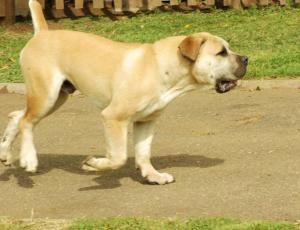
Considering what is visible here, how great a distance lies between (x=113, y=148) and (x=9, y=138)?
45.2 inches

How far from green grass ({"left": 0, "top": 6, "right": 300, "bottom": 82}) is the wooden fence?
0.27 metres

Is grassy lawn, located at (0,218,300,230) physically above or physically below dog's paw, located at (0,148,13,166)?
above

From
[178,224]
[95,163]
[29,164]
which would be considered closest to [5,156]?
[29,164]

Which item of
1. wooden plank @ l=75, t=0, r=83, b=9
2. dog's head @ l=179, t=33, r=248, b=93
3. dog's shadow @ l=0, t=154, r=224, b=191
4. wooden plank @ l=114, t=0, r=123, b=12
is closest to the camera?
dog's head @ l=179, t=33, r=248, b=93

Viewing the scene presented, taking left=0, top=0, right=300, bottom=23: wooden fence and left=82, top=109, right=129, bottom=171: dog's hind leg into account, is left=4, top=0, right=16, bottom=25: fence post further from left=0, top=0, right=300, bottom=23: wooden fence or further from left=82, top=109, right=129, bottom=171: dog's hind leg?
left=82, top=109, right=129, bottom=171: dog's hind leg

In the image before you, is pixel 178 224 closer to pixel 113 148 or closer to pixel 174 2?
pixel 113 148

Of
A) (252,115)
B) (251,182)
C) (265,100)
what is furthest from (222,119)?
(251,182)

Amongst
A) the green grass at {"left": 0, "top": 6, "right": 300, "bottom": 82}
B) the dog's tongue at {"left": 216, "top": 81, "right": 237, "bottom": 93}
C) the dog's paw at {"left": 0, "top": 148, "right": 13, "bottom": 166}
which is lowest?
the green grass at {"left": 0, "top": 6, "right": 300, "bottom": 82}

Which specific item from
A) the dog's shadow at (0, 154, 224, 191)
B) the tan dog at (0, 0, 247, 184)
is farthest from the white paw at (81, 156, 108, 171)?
the dog's shadow at (0, 154, 224, 191)

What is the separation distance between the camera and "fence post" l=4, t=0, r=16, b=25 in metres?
15.9

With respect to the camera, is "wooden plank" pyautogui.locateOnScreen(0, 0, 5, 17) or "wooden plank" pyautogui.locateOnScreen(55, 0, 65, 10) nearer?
"wooden plank" pyautogui.locateOnScreen(0, 0, 5, 17)

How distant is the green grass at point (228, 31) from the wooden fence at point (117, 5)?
272 millimetres

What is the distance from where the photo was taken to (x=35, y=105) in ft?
24.6

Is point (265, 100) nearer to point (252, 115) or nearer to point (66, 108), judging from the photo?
point (252, 115)
